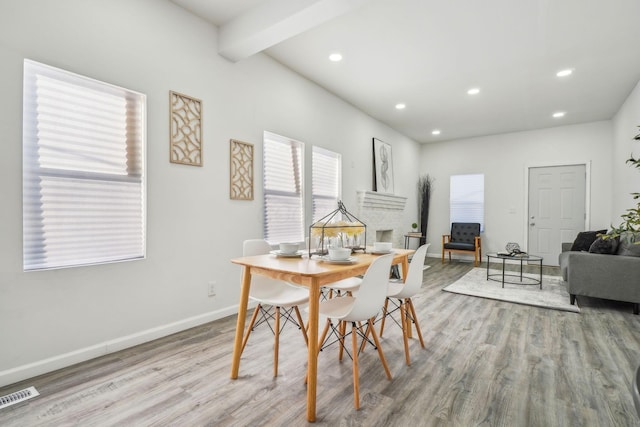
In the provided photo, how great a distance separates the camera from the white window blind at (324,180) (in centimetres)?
446

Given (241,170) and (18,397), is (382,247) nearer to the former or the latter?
(241,170)

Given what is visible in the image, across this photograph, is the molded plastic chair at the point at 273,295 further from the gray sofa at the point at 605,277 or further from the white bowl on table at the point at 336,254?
the gray sofa at the point at 605,277

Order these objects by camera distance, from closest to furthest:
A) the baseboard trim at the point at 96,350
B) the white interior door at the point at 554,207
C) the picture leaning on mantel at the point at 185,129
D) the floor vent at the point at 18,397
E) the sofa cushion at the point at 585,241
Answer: the floor vent at the point at 18,397 → the baseboard trim at the point at 96,350 → the picture leaning on mantel at the point at 185,129 → the sofa cushion at the point at 585,241 → the white interior door at the point at 554,207

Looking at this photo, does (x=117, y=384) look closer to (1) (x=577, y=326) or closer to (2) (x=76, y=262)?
(2) (x=76, y=262)

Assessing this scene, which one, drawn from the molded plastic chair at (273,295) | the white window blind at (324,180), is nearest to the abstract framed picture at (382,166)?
the white window blind at (324,180)

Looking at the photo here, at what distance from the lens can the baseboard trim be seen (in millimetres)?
1947

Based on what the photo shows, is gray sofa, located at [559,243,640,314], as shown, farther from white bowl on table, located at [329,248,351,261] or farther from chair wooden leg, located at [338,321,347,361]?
white bowl on table, located at [329,248,351,261]

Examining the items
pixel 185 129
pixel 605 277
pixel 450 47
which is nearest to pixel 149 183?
pixel 185 129

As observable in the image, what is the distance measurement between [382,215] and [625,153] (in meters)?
3.78

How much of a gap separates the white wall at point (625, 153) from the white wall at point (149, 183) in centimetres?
457

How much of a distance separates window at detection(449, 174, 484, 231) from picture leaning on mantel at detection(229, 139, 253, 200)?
5703mm

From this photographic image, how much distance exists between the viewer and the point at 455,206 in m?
7.58

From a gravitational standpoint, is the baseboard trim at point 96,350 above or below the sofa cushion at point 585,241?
below

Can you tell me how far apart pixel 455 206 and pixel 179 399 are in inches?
281
